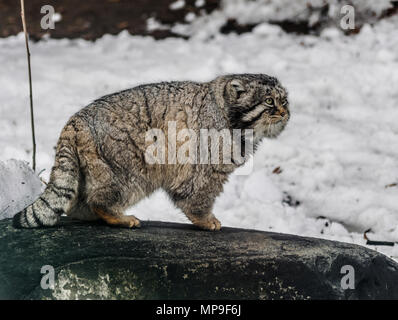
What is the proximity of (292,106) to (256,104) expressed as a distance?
12.0ft

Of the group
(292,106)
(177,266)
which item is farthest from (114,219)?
(292,106)

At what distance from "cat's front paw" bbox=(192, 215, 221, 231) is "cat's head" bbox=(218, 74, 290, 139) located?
75 centimetres

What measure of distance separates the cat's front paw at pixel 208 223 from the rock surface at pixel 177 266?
377 mm

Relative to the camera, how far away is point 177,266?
11.6ft

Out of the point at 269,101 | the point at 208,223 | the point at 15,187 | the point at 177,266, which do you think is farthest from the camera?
the point at 15,187

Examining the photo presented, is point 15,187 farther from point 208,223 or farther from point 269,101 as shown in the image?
point 269,101

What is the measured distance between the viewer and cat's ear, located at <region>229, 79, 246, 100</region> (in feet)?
15.0

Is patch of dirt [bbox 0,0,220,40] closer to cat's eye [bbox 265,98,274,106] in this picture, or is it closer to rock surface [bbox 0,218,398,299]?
cat's eye [bbox 265,98,274,106]

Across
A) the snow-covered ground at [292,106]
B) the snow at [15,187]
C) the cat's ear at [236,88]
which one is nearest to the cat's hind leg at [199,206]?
the cat's ear at [236,88]

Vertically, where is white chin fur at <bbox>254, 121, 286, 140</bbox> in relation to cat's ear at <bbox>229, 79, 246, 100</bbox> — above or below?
below

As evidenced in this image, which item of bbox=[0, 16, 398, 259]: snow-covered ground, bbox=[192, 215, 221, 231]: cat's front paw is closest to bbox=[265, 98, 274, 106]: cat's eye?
bbox=[192, 215, 221, 231]: cat's front paw

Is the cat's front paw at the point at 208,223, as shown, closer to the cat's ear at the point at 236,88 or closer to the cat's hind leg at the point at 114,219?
the cat's hind leg at the point at 114,219

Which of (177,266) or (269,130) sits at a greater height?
(269,130)

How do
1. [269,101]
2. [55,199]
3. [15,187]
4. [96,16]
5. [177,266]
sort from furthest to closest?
[96,16] → [15,187] → [269,101] → [55,199] → [177,266]
